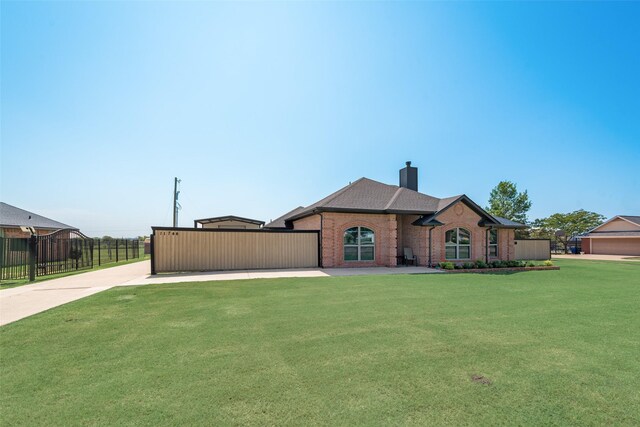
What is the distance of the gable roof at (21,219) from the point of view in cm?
2192

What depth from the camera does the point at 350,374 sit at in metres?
3.75

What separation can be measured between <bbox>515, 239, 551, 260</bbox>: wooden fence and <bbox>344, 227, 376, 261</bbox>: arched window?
15.4 m

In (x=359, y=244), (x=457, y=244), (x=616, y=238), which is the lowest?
(x=616, y=238)

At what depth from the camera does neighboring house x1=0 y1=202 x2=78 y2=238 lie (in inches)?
840

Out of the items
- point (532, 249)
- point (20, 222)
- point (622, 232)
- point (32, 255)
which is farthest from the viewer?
point (622, 232)

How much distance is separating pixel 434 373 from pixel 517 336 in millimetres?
2348

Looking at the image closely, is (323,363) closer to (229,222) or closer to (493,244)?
(493,244)

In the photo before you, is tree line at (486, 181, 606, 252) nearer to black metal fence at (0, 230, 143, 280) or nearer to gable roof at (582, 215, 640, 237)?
gable roof at (582, 215, 640, 237)

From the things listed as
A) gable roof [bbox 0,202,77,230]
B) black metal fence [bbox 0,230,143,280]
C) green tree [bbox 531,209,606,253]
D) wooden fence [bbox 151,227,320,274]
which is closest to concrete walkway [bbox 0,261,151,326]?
black metal fence [bbox 0,230,143,280]

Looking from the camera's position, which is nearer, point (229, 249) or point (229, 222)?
Result: point (229, 249)

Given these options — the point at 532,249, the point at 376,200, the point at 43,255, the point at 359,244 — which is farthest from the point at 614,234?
the point at 43,255

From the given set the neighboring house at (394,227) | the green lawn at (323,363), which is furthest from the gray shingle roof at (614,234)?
the green lawn at (323,363)

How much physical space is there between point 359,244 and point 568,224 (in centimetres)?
4048

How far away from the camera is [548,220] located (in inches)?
1687
